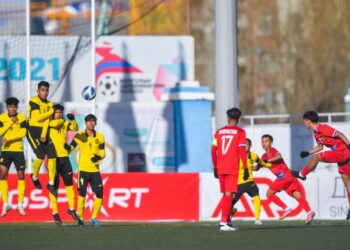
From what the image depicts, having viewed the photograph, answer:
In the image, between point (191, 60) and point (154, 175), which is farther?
point (191, 60)

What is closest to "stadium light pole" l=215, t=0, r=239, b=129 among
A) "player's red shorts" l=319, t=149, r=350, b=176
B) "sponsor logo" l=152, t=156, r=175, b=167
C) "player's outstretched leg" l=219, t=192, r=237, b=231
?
"player's red shorts" l=319, t=149, r=350, b=176

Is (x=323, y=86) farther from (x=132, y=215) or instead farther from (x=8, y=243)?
(x=8, y=243)

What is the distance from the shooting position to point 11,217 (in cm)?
3002

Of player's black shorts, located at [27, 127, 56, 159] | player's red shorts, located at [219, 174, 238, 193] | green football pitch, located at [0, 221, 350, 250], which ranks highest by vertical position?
player's black shorts, located at [27, 127, 56, 159]

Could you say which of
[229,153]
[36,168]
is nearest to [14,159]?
[36,168]

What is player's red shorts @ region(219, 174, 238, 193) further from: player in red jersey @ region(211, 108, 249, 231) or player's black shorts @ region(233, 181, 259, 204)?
player's black shorts @ region(233, 181, 259, 204)

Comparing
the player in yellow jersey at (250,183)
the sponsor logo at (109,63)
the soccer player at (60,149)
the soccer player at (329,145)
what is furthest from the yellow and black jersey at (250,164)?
the sponsor logo at (109,63)

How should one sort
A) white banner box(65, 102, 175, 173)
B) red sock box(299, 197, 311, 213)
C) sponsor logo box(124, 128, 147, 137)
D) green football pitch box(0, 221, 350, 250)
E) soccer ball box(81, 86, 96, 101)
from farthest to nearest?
sponsor logo box(124, 128, 147, 137)
white banner box(65, 102, 175, 173)
soccer ball box(81, 86, 96, 101)
red sock box(299, 197, 311, 213)
green football pitch box(0, 221, 350, 250)

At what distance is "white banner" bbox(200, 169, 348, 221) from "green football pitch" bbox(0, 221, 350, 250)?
6.88m

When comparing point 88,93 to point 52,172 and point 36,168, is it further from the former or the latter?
point 52,172

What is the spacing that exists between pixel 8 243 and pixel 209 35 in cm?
6142

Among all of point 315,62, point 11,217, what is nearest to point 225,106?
point 11,217

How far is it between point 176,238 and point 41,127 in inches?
213

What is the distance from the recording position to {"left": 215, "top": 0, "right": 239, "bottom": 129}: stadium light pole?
3219 cm
